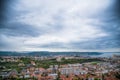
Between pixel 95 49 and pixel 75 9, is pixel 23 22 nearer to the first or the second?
pixel 75 9

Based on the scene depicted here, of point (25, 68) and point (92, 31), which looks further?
point (92, 31)

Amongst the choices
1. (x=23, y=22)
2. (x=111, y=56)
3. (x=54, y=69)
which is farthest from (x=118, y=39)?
(x=23, y=22)

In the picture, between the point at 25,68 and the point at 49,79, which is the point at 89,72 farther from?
the point at 25,68

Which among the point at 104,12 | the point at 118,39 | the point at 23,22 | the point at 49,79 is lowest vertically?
the point at 49,79

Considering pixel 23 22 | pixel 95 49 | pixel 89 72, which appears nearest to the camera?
pixel 23 22

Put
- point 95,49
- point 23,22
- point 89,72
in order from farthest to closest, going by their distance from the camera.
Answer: point 95,49
point 89,72
point 23,22

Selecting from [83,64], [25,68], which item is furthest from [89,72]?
[25,68]

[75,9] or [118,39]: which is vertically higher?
[75,9]

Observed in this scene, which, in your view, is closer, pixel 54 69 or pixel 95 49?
pixel 54 69

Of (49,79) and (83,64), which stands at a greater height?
(83,64)
